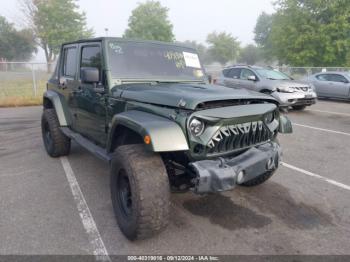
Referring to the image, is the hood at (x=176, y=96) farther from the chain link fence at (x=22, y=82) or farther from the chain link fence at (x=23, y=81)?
the chain link fence at (x=22, y=82)

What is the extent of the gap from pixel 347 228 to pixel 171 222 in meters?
1.82

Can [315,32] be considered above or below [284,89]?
above

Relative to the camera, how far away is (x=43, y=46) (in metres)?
42.1

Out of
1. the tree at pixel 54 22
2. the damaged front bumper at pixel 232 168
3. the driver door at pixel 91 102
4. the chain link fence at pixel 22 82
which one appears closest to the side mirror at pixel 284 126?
the damaged front bumper at pixel 232 168

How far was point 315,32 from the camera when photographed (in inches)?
1108

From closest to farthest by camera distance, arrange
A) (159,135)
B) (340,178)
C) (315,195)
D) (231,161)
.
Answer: (159,135) → (231,161) → (315,195) → (340,178)

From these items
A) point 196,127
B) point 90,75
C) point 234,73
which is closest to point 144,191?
point 196,127

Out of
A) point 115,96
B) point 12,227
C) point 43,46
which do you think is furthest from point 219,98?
point 43,46

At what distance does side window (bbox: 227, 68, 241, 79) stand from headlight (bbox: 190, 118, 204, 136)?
9188 mm

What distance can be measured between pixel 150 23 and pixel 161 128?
42.9 meters

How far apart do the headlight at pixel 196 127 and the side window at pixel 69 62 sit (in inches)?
104

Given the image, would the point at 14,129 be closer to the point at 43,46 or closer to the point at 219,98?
the point at 219,98

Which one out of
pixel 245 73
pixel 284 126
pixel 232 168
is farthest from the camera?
pixel 245 73

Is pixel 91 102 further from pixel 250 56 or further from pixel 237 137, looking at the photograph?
pixel 250 56
